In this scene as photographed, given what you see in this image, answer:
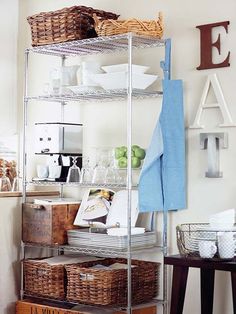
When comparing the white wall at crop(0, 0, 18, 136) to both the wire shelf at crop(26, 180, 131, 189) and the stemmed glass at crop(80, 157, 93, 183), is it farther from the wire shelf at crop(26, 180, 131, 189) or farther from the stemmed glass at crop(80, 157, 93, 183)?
the stemmed glass at crop(80, 157, 93, 183)

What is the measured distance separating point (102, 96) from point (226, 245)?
1.27 m

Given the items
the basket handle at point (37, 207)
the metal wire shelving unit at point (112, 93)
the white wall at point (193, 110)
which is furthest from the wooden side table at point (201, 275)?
the basket handle at point (37, 207)

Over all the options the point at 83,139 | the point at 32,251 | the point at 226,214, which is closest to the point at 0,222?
the point at 32,251

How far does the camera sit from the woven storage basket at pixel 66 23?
13.9 ft

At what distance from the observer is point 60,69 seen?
4.52m

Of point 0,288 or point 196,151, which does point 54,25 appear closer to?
point 196,151

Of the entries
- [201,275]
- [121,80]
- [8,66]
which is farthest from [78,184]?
[8,66]

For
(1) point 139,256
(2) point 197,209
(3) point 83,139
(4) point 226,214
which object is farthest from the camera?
(3) point 83,139

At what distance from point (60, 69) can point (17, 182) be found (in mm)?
813

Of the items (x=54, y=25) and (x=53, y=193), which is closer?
(x=54, y=25)

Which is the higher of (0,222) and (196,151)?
(196,151)

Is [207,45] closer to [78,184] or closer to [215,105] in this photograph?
[215,105]

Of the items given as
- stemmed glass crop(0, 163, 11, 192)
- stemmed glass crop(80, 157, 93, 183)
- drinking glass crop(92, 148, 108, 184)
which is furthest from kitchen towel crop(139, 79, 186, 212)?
stemmed glass crop(0, 163, 11, 192)

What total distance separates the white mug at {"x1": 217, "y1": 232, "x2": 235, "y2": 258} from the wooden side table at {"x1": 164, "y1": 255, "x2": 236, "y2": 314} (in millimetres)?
41
